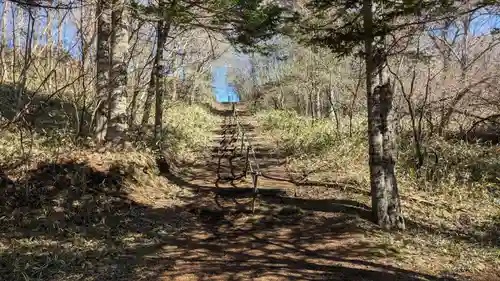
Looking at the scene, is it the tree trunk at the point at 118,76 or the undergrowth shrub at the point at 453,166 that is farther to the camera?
the undergrowth shrub at the point at 453,166

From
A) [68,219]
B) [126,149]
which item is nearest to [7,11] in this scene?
[126,149]

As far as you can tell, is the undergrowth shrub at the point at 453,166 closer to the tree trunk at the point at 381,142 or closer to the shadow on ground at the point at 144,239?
the tree trunk at the point at 381,142

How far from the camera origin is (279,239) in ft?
20.3

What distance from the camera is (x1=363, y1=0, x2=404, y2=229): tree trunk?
6.61m

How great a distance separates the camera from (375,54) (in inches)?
260

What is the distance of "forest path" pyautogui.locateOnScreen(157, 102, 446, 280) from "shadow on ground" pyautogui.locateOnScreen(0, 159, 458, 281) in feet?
0.05

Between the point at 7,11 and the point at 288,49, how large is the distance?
45.0 ft

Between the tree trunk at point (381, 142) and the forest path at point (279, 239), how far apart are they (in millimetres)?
407

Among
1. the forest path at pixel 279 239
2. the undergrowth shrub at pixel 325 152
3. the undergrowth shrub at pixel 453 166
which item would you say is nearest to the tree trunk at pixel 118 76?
the forest path at pixel 279 239

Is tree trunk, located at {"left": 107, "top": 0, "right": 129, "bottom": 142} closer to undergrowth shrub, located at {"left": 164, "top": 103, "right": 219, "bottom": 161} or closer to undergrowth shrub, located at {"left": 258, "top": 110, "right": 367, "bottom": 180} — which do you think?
undergrowth shrub, located at {"left": 164, "top": 103, "right": 219, "bottom": 161}

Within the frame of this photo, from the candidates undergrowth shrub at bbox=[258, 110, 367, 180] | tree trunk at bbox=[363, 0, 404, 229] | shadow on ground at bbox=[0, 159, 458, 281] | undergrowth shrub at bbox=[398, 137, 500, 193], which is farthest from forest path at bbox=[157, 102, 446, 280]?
undergrowth shrub at bbox=[398, 137, 500, 193]

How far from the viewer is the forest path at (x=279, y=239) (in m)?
5.08

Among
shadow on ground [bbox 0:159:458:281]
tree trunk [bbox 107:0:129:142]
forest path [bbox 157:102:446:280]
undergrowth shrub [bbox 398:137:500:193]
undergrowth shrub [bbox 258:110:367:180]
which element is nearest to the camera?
shadow on ground [bbox 0:159:458:281]

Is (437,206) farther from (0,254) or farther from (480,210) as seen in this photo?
(0,254)
